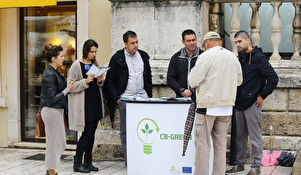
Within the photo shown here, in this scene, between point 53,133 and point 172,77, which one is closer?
point 53,133

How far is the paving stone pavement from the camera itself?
717 centimetres

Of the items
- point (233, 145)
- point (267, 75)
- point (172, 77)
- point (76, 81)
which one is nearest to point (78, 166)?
point (76, 81)

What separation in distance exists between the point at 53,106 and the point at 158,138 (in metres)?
1.32

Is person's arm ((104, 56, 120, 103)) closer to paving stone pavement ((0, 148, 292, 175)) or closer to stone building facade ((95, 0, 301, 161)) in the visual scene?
stone building facade ((95, 0, 301, 161))

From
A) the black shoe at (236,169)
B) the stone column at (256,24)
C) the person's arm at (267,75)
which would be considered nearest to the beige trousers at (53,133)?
the black shoe at (236,169)

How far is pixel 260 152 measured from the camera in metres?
6.83

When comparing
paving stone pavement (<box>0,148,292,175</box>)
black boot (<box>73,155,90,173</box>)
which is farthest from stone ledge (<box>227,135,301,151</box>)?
black boot (<box>73,155,90,173</box>)

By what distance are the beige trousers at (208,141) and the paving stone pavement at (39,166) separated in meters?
1.08

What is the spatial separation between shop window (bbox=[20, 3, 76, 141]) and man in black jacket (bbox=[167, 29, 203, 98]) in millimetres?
3202

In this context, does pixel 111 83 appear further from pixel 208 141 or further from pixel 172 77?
pixel 208 141

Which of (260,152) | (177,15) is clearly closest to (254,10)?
(177,15)

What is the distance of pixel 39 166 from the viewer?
7863 mm

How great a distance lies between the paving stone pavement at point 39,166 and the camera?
7.17 m

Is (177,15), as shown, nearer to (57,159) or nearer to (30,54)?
(57,159)
